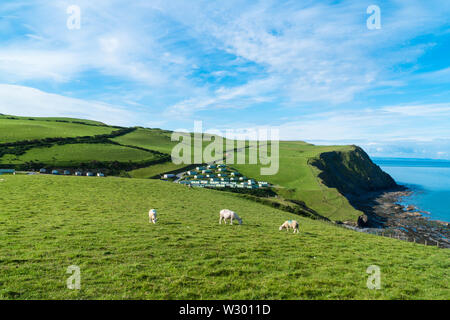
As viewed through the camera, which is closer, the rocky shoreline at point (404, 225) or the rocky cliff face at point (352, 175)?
the rocky shoreline at point (404, 225)

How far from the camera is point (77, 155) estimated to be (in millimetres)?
100375

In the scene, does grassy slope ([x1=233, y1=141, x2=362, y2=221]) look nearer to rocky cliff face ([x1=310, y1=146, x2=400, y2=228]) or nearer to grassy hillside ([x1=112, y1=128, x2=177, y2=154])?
rocky cliff face ([x1=310, y1=146, x2=400, y2=228])

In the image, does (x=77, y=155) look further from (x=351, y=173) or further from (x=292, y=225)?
(x=351, y=173)

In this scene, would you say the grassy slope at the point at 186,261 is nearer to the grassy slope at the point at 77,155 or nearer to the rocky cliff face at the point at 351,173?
the grassy slope at the point at 77,155

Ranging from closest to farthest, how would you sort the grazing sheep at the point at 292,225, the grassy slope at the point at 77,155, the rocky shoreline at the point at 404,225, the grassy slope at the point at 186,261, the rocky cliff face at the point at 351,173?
the grassy slope at the point at 186,261 → the grazing sheep at the point at 292,225 → the rocky shoreline at the point at 404,225 → the grassy slope at the point at 77,155 → the rocky cliff face at the point at 351,173

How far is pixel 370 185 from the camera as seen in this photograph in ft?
534

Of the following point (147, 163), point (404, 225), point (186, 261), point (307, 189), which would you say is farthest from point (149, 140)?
point (186, 261)

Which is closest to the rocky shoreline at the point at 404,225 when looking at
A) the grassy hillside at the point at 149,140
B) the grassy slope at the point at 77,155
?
the grassy slope at the point at 77,155

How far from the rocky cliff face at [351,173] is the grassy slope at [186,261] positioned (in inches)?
4483

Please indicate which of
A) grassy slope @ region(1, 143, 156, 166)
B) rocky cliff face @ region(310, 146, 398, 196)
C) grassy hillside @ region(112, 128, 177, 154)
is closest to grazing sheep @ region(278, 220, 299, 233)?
grassy slope @ region(1, 143, 156, 166)

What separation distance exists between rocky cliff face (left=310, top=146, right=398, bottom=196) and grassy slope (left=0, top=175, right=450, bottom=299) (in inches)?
4483

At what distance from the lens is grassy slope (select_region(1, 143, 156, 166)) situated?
8750 centimetres

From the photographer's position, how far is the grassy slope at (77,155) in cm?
8750
